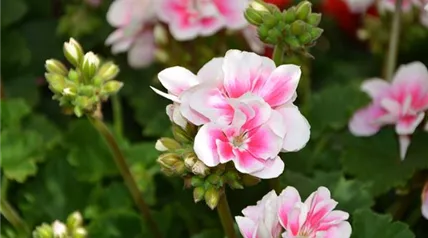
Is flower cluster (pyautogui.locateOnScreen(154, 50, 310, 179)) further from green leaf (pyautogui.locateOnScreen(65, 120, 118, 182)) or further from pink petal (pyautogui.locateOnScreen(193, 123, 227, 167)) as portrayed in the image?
green leaf (pyautogui.locateOnScreen(65, 120, 118, 182))

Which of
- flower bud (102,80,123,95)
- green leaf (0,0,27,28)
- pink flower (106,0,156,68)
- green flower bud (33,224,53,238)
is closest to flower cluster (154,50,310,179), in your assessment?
flower bud (102,80,123,95)

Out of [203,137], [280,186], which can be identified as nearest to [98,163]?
[280,186]

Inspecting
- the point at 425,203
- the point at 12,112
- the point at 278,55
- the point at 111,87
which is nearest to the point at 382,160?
the point at 425,203

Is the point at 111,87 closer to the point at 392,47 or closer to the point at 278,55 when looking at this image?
the point at 278,55

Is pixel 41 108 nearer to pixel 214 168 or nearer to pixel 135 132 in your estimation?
pixel 135 132

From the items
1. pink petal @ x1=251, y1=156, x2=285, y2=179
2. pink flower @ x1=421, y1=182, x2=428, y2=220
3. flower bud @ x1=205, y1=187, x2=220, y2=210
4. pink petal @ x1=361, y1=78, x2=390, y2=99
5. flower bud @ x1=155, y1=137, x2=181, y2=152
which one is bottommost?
pink flower @ x1=421, y1=182, x2=428, y2=220

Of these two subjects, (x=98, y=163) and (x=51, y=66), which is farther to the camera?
(x=98, y=163)

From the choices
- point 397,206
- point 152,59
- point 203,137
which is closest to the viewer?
point 203,137
